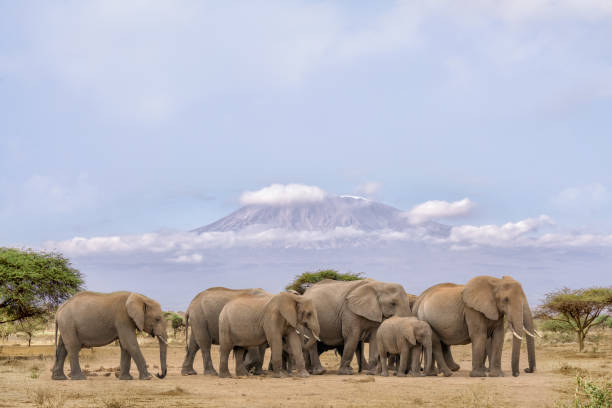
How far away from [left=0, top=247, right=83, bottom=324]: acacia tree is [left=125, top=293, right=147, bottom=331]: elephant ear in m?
14.5

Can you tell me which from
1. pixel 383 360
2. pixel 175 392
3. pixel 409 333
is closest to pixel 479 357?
pixel 409 333

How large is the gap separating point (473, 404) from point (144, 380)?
9465mm

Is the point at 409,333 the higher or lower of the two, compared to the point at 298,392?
higher

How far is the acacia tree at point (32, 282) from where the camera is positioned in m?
31.4

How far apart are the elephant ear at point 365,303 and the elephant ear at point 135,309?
644 cm

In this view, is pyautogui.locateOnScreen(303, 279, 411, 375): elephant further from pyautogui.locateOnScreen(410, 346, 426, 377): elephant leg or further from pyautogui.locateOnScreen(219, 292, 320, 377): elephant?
pyautogui.locateOnScreen(219, 292, 320, 377): elephant

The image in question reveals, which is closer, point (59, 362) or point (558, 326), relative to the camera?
point (59, 362)

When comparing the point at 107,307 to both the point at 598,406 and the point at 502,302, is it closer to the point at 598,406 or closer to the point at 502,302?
the point at 502,302

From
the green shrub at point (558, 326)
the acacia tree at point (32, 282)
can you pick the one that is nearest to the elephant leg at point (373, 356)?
the acacia tree at point (32, 282)

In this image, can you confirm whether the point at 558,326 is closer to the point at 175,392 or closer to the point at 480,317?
the point at 480,317

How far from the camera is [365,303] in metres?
21.5

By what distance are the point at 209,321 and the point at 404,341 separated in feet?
20.4

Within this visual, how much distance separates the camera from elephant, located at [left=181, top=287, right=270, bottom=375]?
21.4 metres

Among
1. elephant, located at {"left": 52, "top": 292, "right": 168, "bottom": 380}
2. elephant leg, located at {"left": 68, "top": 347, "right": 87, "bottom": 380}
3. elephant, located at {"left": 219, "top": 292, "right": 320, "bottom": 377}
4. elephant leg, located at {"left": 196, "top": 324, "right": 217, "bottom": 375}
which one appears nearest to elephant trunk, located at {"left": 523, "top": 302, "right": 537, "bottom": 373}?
elephant, located at {"left": 219, "top": 292, "right": 320, "bottom": 377}
